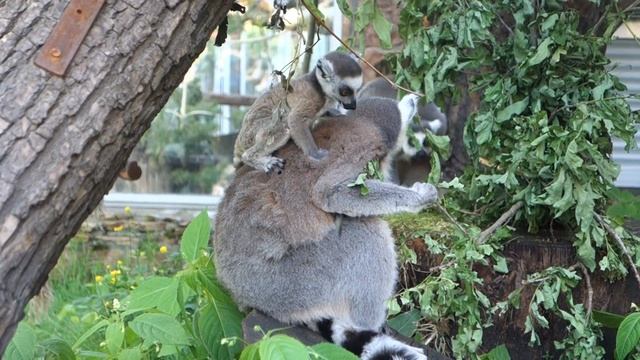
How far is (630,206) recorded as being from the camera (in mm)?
5102

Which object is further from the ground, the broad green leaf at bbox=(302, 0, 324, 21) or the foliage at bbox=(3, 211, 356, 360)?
the broad green leaf at bbox=(302, 0, 324, 21)

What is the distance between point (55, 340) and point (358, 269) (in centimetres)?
140

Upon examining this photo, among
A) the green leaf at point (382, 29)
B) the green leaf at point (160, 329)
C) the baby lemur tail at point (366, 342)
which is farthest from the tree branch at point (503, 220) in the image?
the green leaf at point (160, 329)

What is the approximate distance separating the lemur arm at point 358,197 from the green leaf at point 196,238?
661 mm

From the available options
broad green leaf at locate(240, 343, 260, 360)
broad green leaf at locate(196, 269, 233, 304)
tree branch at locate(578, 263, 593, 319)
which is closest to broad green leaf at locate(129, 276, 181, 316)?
broad green leaf at locate(196, 269, 233, 304)

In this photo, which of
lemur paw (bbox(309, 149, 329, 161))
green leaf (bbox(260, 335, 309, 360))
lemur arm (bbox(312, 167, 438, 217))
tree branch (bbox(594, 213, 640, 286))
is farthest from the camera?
tree branch (bbox(594, 213, 640, 286))

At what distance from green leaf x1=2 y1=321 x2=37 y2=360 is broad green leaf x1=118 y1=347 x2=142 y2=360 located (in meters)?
0.36

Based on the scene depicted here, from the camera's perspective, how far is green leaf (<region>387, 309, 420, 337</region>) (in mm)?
4949

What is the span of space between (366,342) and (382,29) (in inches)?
55.0

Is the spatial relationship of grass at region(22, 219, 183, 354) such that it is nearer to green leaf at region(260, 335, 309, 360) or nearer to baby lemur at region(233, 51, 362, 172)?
baby lemur at region(233, 51, 362, 172)

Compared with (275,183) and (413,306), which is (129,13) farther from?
(413,306)

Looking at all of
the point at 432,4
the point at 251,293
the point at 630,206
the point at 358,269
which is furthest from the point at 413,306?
the point at 432,4

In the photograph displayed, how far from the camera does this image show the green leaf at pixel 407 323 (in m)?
4.95

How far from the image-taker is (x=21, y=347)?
4004mm
